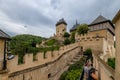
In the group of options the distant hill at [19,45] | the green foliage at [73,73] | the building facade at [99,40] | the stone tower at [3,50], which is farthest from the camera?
the building facade at [99,40]

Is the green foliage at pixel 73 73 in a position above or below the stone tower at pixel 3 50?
below

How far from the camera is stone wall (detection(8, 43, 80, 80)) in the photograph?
9000 millimetres

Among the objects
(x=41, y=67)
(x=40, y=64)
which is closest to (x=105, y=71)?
(x=40, y=64)

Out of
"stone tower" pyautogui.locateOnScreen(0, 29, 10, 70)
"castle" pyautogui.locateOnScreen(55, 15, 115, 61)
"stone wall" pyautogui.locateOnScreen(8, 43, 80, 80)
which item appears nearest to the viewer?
"stone tower" pyautogui.locateOnScreen(0, 29, 10, 70)

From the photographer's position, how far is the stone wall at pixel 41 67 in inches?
354

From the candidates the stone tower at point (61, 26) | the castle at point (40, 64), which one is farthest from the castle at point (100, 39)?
the stone tower at point (61, 26)

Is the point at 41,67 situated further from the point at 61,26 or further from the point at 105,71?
the point at 61,26

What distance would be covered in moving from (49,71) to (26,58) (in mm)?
4912

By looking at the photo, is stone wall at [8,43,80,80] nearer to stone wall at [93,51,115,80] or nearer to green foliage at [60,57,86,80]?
green foliage at [60,57,86,80]

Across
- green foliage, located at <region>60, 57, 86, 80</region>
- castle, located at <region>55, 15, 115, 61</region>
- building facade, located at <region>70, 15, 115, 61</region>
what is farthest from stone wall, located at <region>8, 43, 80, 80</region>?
castle, located at <region>55, 15, 115, 61</region>

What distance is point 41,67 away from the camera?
506 inches

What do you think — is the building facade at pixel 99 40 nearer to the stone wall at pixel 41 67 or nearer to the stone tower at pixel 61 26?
the stone wall at pixel 41 67

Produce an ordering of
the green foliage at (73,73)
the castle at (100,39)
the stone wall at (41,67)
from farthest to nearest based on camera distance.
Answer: the castle at (100,39) < the green foliage at (73,73) < the stone wall at (41,67)

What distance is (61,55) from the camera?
1722cm
